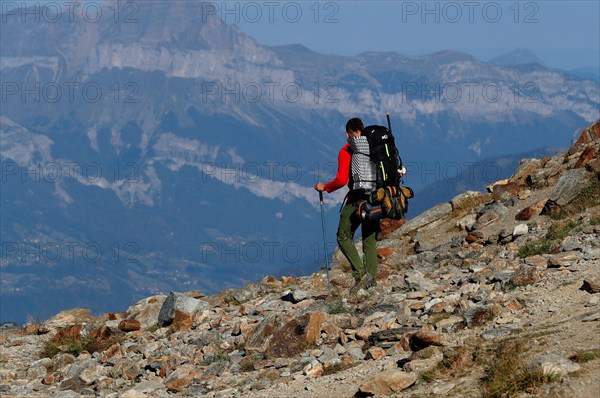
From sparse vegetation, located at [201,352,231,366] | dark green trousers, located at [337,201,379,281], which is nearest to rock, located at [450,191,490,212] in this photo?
dark green trousers, located at [337,201,379,281]

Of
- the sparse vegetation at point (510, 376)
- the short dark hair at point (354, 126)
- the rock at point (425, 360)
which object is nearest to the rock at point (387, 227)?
the short dark hair at point (354, 126)

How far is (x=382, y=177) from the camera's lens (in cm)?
1664

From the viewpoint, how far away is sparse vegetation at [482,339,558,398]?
9961 mm

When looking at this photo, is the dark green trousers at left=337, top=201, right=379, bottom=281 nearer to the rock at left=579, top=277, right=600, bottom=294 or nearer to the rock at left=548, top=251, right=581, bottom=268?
the rock at left=548, top=251, right=581, bottom=268

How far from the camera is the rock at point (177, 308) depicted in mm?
19422

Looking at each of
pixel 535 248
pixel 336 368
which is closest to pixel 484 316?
pixel 336 368

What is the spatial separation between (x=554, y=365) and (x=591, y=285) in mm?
3703

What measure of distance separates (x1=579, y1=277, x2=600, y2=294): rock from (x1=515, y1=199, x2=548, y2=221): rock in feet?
28.2

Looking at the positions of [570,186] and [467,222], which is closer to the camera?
[570,186]

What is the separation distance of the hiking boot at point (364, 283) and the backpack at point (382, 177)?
1.72 metres

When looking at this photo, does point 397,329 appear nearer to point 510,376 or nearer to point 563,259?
point 563,259

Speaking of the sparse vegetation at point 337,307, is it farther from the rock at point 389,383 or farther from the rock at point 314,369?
the rock at point 389,383

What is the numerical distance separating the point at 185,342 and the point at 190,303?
2.15 metres

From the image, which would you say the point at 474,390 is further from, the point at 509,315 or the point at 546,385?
the point at 509,315
